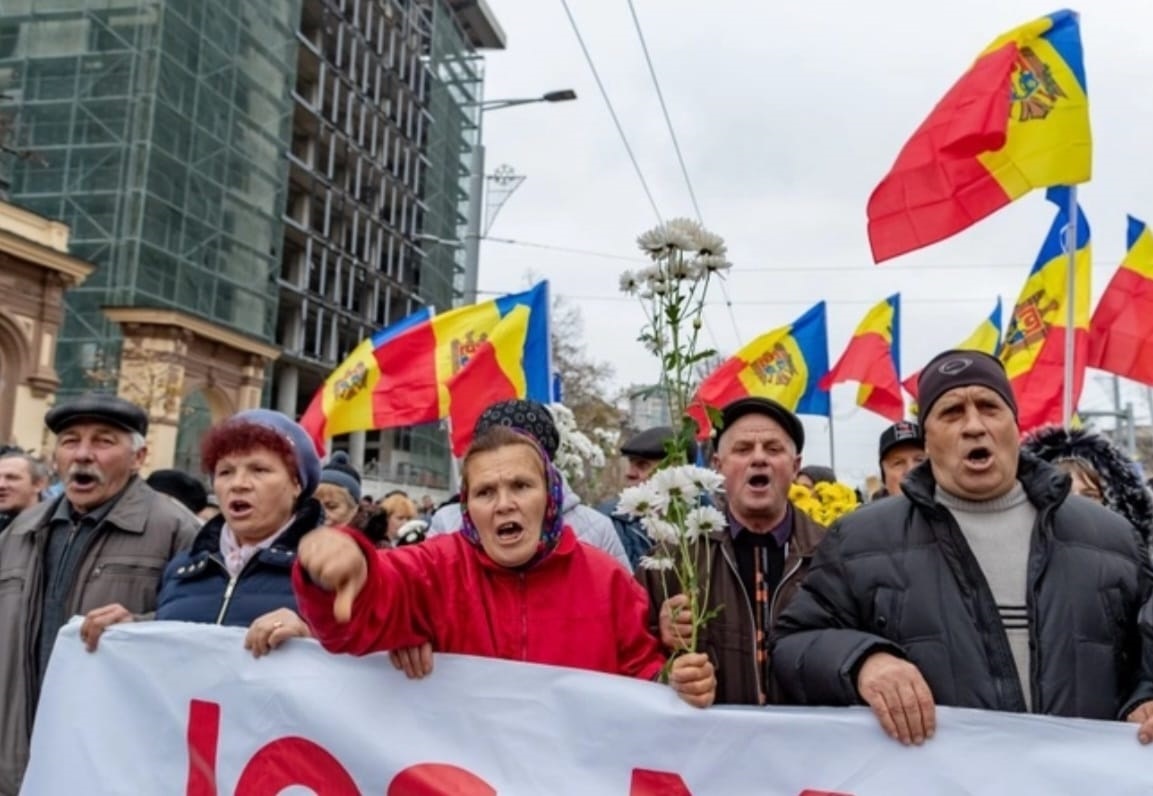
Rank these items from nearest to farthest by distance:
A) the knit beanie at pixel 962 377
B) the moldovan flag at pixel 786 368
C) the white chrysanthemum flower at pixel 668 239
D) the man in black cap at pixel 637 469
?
the white chrysanthemum flower at pixel 668 239 → the knit beanie at pixel 962 377 → the man in black cap at pixel 637 469 → the moldovan flag at pixel 786 368

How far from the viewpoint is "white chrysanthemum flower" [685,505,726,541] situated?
2156 mm

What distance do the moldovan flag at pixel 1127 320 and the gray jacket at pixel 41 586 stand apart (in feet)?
19.3

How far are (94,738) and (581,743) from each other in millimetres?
1316

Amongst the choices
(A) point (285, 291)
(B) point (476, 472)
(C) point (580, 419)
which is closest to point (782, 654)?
(B) point (476, 472)

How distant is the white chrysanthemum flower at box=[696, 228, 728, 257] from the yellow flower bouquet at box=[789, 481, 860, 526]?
333cm

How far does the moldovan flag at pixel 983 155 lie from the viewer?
5438 mm

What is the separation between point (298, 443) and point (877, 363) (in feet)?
28.4

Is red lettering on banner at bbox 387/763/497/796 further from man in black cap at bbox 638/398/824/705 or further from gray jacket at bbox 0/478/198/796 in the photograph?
gray jacket at bbox 0/478/198/796

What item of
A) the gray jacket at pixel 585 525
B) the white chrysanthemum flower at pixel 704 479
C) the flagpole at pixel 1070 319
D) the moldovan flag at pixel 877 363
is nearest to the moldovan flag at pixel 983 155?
the flagpole at pixel 1070 319

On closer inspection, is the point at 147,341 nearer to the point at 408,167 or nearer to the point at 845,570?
the point at 408,167

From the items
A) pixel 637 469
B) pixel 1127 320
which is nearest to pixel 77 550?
pixel 637 469

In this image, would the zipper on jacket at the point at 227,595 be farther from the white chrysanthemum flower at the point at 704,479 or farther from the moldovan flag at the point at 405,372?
the moldovan flag at the point at 405,372

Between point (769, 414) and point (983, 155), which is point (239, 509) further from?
point (983, 155)

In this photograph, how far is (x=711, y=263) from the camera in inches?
89.7
